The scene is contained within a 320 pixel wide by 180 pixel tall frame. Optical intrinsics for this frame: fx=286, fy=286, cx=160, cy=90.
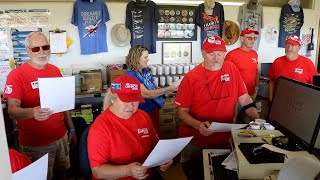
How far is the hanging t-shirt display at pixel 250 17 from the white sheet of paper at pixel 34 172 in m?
4.85

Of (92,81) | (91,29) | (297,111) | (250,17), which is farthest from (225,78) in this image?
(250,17)

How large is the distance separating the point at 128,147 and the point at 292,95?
1011 mm

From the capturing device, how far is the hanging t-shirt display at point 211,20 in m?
5.00

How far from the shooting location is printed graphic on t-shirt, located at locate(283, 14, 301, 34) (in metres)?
5.66

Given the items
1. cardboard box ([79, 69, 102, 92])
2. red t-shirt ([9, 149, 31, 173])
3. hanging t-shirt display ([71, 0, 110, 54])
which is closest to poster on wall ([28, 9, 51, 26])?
hanging t-shirt display ([71, 0, 110, 54])

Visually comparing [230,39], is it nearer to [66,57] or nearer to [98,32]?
[98,32]

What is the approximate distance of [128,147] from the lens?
1.75 metres

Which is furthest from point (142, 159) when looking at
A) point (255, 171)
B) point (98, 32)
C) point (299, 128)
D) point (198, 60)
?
point (198, 60)

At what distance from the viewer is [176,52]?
5086 millimetres

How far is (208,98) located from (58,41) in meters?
2.99

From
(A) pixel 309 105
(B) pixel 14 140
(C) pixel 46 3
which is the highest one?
(C) pixel 46 3

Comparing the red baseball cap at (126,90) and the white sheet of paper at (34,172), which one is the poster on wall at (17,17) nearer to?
the red baseball cap at (126,90)

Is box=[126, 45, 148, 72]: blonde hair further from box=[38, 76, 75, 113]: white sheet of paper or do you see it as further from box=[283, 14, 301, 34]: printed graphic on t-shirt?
box=[283, 14, 301, 34]: printed graphic on t-shirt

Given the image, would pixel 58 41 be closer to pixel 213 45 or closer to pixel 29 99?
pixel 29 99
